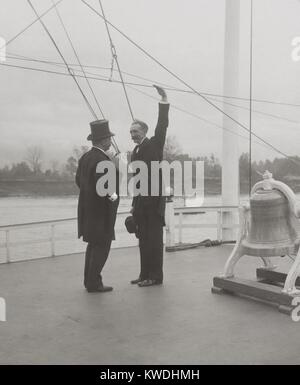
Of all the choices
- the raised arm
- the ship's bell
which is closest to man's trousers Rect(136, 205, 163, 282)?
the raised arm

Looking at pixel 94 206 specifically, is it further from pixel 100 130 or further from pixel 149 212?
pixel 100 130

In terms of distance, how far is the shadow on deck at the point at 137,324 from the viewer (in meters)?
2.64

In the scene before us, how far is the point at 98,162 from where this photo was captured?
13.1 feet

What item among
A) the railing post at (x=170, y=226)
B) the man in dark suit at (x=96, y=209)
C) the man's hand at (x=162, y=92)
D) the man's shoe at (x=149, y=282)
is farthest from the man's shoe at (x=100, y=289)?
the railing post at (x=170, y=226)

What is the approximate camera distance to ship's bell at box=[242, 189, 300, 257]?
379cm

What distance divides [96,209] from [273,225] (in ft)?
4.64

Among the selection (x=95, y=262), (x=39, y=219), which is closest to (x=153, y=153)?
(x=95, y=262)

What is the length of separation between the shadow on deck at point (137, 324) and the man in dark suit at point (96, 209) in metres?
0.24

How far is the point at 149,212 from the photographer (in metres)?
4.26

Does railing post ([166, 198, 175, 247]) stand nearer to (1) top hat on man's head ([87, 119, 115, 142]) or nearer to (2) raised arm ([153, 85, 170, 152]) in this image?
(2) raised arm ([153, 85, 170, 152])

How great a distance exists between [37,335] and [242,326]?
1.28 m

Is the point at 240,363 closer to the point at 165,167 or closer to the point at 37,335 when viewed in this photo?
the point at 37,335
